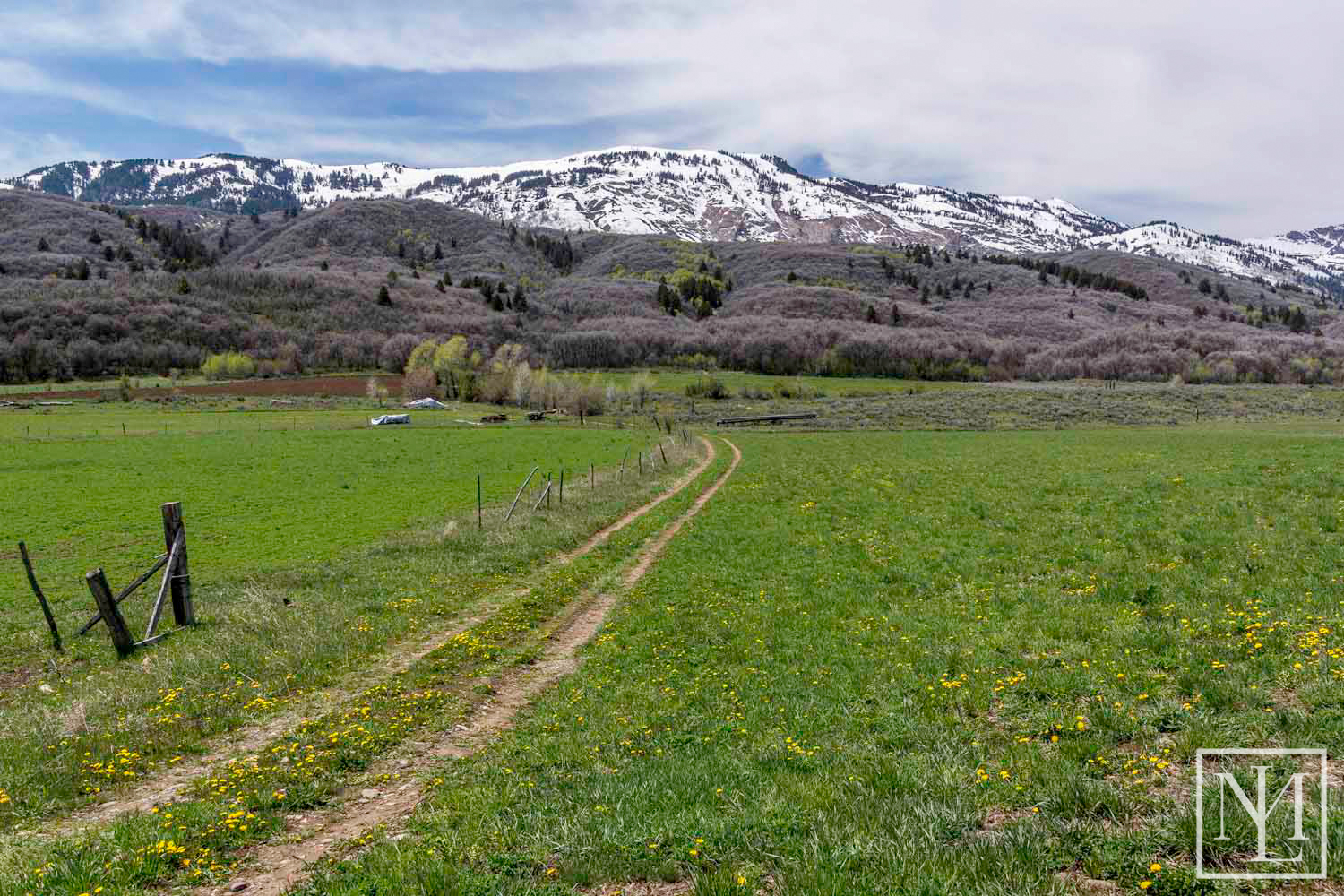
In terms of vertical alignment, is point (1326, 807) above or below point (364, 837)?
above

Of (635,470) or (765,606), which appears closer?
(765,606)

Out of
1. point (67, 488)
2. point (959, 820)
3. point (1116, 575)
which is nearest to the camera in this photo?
point (959, 820)

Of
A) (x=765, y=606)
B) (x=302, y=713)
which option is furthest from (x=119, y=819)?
(x=765, y=606)

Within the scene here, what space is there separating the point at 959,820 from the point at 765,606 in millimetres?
10183

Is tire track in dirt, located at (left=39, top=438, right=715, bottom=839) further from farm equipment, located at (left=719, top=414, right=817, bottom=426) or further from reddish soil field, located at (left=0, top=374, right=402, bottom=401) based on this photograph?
reddish soil field, located at (left=0, top=374, right=402, bottom=401)

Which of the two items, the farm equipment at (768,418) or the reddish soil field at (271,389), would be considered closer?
the farm equipment at (768,418)

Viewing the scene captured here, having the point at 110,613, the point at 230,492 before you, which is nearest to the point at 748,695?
the point at 110,613

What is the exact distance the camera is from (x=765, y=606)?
1705 cm

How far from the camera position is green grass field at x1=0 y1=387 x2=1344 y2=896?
6.71 meters

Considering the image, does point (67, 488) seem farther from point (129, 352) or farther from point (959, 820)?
point (129, 352)

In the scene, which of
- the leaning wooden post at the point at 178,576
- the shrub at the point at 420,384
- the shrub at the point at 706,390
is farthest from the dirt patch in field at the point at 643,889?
the shrub at the point at 420,384

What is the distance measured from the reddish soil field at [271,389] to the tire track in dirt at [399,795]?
128270mm

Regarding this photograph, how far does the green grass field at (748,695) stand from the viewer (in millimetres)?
6711

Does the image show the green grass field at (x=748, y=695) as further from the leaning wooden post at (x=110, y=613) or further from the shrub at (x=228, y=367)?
the shrub at (x=228, y=367)
